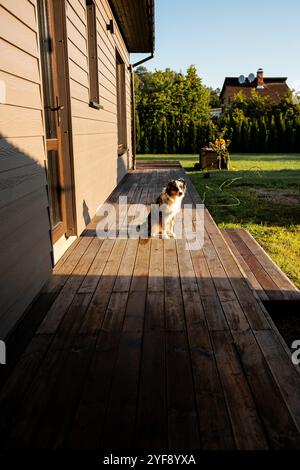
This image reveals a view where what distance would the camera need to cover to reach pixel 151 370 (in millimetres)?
1860

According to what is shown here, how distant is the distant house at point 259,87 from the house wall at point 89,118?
111 feet

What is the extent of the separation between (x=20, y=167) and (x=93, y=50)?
153 inches

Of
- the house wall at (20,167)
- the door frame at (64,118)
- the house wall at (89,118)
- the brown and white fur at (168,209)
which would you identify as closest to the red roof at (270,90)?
the house wall at (89,118)

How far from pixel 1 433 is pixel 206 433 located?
721 millimetres

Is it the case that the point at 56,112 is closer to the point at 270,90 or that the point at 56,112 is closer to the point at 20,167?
the point at 20,167

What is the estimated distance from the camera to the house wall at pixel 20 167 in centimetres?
218

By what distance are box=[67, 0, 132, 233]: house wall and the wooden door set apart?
0.17 m

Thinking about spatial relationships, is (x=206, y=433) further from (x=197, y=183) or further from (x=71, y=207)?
(x=197, y=183)

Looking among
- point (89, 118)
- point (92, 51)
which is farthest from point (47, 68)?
point (92, 51)

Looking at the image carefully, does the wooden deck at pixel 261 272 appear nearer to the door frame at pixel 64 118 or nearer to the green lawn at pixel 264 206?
the green lawn at pixel 264 206

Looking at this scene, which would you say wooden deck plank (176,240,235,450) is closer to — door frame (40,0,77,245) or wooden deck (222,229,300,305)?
wooden deck (222,229,300,305)

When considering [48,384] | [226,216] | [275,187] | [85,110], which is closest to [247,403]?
[48,384]

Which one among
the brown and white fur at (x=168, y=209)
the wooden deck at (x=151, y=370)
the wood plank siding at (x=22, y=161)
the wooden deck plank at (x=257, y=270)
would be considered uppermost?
the wood plank siding at (x=22, y=161)

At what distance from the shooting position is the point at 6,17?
7.27 ft
